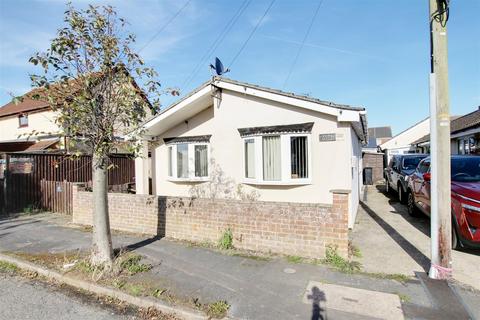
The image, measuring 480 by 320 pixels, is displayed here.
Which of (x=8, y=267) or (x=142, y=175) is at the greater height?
(x=142, y=175)

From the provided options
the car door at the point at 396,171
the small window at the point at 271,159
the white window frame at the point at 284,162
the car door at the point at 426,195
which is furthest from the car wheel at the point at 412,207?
the small window at the point at 271,159

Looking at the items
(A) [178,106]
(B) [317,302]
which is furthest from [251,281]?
(A) [178,106]

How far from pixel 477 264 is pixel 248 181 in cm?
516

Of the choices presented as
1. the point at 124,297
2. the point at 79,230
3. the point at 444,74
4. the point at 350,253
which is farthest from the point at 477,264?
the point at 79,230

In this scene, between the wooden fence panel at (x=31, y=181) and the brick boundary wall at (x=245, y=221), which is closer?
the brick boundary wall at (x=245, y=221)

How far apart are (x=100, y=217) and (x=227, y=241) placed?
8.03 ft

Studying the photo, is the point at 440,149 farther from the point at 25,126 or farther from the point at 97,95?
the point at 25,126

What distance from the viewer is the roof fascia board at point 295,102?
7.30m

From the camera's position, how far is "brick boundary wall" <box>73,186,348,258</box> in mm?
5527

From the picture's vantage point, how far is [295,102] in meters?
7.89

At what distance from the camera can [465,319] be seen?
363 cm

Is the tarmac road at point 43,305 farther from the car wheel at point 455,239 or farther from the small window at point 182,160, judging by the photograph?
the car wheel at point 455,239

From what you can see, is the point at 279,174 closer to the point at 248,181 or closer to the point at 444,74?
the point at 248,181

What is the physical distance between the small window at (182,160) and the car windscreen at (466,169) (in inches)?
280
